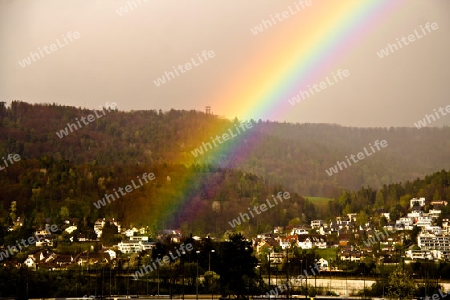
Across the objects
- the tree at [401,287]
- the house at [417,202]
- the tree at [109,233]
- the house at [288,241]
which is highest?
the tree at [109,233]

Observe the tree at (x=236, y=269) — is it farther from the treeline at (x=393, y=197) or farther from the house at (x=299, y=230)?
the treeline at (x=393, y=197)

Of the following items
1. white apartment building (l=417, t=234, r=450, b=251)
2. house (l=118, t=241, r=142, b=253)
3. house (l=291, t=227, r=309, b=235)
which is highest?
house (l=118, t=241, r=142, b=253)

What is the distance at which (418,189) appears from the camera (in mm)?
144250

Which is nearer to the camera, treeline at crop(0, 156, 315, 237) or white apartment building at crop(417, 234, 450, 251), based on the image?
white apartment building at crop(417, 234, 450, 251)

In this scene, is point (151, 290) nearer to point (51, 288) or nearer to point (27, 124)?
point (51, 288)

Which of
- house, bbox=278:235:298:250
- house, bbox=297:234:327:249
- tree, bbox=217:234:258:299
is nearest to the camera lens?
tree, bbox=217:234:258:299

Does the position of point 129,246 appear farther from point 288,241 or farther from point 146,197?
point 146,197

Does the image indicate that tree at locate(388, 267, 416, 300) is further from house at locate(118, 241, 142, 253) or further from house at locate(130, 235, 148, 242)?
house at locate(130, 235, 148, 242)

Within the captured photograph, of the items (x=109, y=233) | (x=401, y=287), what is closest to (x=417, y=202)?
(x=109, y=233)

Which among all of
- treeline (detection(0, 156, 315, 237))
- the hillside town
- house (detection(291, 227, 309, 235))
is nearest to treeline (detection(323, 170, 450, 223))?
the hillside town

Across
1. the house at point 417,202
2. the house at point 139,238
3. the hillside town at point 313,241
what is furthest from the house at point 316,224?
the house at point 139,238

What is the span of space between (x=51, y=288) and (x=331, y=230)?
259 feet

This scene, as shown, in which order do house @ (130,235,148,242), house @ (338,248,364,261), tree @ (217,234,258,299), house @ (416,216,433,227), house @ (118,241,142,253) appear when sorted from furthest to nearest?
house @ (416,216,433,227)
house @ (130,235,148,242)
house @ (118,241,142,253)
house @ (338,248,364,261)
tree @ (217,234,258,299)

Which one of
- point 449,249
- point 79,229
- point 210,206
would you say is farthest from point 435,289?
point 210,206
